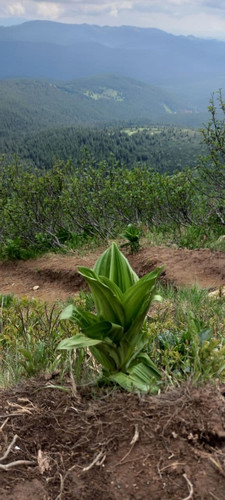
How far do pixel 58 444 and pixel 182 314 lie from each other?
1.77 m

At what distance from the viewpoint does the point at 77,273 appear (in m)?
7.72

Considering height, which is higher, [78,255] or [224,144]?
[224,144]

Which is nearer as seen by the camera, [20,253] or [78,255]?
[78,255]

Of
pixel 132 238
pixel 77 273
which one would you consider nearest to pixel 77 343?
pixel 132 238

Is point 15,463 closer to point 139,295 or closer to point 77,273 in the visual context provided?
point 139,295

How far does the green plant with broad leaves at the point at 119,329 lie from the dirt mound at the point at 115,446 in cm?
17

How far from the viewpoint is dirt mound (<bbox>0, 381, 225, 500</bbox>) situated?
1531 millimetres

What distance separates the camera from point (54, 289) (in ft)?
25.5

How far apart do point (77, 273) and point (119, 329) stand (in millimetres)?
5592

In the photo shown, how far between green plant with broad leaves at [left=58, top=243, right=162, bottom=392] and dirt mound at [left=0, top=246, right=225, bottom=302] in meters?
2.97

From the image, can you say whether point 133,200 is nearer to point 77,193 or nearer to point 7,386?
point 77,193

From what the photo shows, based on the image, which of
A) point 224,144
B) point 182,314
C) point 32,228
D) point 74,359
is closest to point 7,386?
point 74,359

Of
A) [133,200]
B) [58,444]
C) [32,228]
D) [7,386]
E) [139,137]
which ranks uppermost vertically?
[58,444]

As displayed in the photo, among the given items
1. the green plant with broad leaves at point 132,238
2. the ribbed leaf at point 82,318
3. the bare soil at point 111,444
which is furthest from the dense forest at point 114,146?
the bare soil at point 111,444
